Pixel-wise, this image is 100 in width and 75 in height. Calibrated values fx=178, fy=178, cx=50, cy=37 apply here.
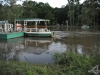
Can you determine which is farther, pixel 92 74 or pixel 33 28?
pixel 33 28

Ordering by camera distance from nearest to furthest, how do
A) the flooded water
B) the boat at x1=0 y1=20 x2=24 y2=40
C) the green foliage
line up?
the flooded water < the boat at x1=0 y1=20 x2=24 y2=40 < the green foliage

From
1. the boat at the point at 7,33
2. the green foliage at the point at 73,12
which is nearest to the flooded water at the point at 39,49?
the boat at the point at 7,33

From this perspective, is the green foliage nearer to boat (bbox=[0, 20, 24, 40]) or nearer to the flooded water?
boat (bbox=[0, 20, 24, 40])

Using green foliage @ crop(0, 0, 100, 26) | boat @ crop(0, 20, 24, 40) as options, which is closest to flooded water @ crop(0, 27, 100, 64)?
boat @ crop(0, 20, 24, 40)

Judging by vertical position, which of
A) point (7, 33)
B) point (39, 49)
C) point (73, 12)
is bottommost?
point (39, 49)

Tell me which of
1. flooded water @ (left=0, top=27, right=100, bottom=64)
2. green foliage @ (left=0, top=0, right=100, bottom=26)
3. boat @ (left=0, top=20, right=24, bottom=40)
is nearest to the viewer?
flooded water @ (left=0, top=27, right=100, bottom=64)

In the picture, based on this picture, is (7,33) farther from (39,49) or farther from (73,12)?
(73,12)

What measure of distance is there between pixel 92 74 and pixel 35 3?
77.4m

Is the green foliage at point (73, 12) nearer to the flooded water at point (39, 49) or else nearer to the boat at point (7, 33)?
the boat at point (7, 33)

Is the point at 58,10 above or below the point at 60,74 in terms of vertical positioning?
above

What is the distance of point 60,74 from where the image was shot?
5.41 m

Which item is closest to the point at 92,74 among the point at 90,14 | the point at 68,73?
the point at 68,73

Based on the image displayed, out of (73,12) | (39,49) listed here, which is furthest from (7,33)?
(73,12)

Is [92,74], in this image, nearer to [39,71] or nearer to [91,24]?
[39,71]
